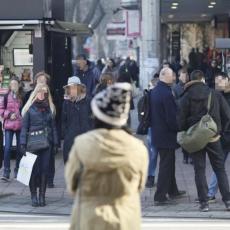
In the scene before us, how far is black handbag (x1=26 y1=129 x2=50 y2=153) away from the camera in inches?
440

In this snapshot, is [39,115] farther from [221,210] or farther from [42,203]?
[221,210]

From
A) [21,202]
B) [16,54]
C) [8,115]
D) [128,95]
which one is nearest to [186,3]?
[16,54]

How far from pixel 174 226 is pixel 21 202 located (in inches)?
107

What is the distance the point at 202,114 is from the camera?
418 inches

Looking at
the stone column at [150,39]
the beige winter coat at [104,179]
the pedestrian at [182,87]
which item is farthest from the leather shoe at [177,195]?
the stone column at [150,39]

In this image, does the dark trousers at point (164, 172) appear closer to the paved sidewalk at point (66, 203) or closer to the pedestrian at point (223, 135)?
the paved sidewalk at point (66, 203)

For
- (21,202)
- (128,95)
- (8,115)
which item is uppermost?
(128,95)

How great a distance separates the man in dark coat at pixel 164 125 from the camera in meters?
11.0

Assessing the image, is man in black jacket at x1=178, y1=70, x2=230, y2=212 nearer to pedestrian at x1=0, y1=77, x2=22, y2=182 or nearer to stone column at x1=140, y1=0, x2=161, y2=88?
pedestrian at x1=0, y1=77, x2=22, y2=182

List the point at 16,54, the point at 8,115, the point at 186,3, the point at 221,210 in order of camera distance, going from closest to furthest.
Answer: the point at 221,210 → the point at 8,115 → the point at 16,54 → the point at 186,3

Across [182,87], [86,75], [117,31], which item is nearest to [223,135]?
[182,87]

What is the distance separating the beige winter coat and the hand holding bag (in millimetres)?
4983

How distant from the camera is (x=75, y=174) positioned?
18.0 feet

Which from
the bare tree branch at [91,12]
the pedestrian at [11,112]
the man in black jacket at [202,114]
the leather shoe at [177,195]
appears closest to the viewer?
the man in black jacket at [202,114]
